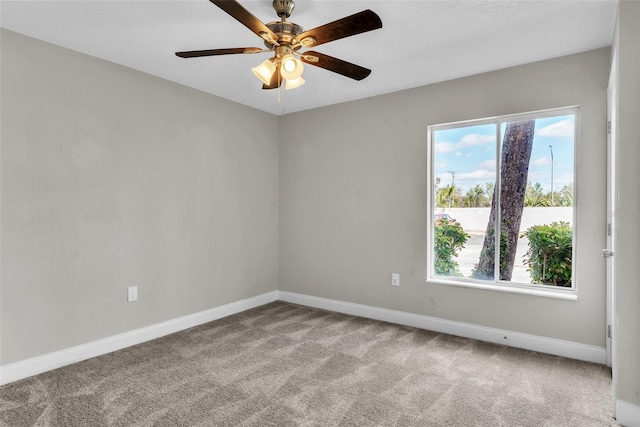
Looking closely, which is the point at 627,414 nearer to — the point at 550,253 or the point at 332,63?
the point at 550,253

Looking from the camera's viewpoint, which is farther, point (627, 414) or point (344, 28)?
point (627, 414)

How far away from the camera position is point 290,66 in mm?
1969

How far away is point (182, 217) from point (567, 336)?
3.56 meters

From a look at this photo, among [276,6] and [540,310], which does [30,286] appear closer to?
[276,6]

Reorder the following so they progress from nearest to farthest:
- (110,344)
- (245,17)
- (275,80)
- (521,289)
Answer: (245,17) < (275,80) < (110,344) < (521,289)

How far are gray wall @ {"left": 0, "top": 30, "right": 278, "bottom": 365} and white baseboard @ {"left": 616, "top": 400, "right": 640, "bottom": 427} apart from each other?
3.38 m

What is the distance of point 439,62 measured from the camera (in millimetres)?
2977

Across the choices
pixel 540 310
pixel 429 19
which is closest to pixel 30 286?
pixel 429 19

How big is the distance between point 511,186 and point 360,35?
1884 mm

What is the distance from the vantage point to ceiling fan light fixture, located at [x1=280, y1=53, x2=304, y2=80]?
1960 mm

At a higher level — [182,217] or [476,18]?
[476,18]

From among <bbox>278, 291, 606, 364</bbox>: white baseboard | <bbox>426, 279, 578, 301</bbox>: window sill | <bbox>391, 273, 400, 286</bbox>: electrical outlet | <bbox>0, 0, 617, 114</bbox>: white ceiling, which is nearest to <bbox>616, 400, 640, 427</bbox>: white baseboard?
<bbox>278, 291, 606, 364</bbox>: white baseboard

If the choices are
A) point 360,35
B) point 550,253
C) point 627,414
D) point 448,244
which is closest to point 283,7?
point 360,35

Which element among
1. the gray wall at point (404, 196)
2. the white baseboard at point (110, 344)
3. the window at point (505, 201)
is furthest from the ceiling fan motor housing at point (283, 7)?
the white baseboard at point (110, 344)
